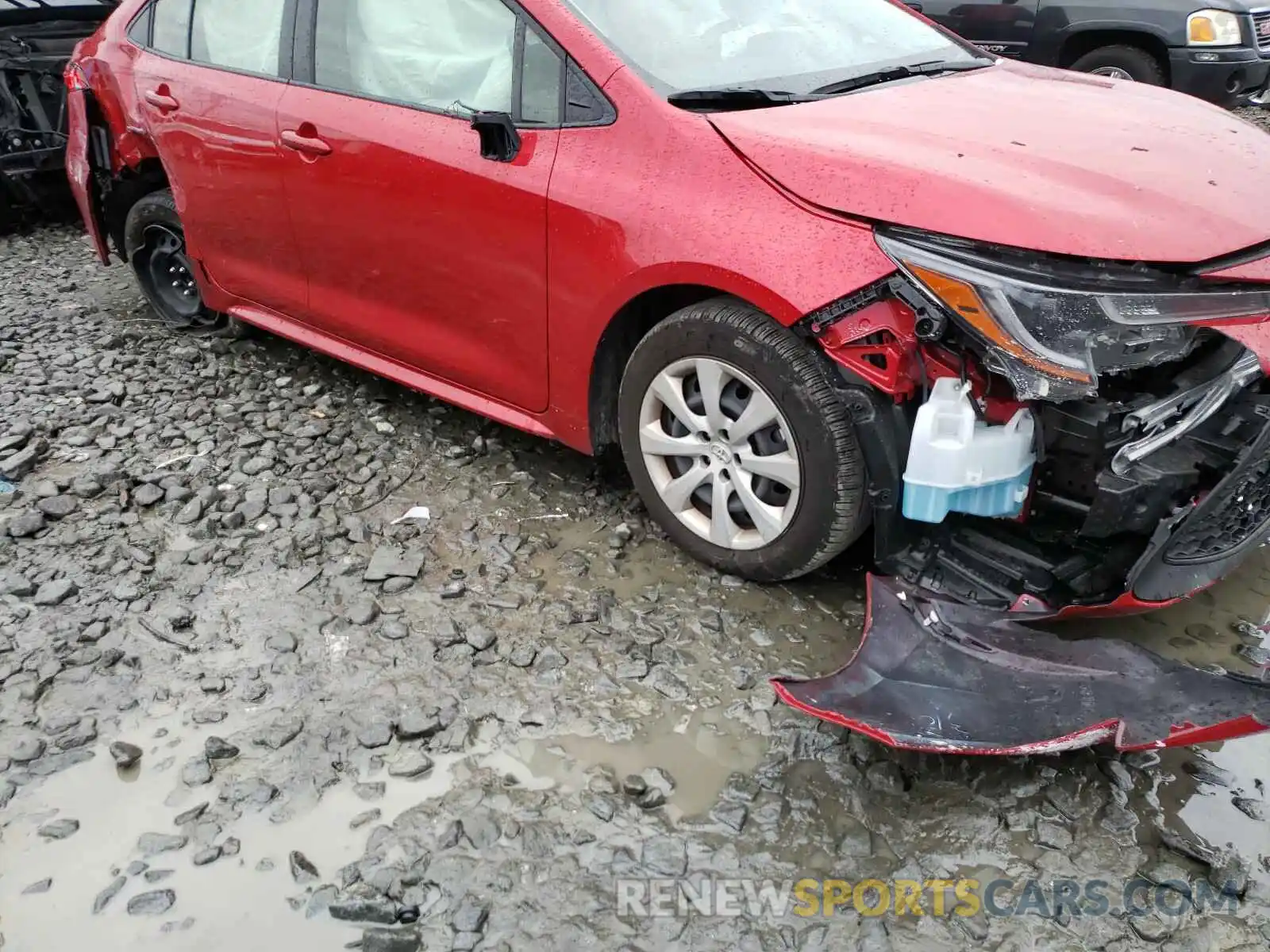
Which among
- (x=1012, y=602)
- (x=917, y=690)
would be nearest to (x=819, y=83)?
(x=1012, y=602)

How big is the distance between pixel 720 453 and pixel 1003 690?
37.4 inches

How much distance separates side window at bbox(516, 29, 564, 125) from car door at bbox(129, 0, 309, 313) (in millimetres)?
1087

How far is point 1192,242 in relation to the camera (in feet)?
7.24

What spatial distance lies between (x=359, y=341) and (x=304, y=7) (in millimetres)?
1137

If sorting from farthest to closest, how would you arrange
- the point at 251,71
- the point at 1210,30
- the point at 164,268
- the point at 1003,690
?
1. the point at 1210,30
2. the point at 164,268
3. the point at 251,71
4. the point at 1003,690

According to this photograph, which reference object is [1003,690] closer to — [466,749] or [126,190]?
[466,749]

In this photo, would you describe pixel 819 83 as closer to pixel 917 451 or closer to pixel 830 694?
pixel 917 451

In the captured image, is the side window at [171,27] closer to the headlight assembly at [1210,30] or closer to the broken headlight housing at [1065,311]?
the broken headlight housing at [1065,311]

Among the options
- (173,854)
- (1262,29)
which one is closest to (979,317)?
(173,854)

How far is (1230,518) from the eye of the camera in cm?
237

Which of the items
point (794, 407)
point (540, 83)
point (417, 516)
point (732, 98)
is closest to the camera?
point (794, 407)

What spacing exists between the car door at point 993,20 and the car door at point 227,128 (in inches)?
214

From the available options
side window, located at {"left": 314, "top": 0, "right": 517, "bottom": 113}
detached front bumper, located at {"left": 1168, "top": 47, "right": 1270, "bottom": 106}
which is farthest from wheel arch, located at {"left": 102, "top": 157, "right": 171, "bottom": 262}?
detached front bumper, located at {"left": 1168, "top": 47, "right": 1270, "bottom": 106}

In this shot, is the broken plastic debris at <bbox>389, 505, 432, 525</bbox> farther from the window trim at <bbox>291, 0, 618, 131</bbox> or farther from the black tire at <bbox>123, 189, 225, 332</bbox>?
the black tire at <bbox>123, 189, 225, 332</bbox>
